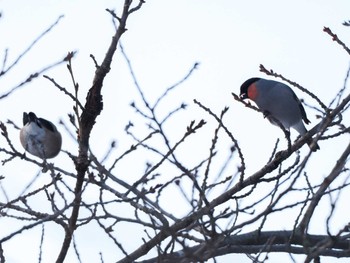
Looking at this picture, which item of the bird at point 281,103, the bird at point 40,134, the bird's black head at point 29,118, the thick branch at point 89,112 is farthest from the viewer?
the bird's black head at point 29,118

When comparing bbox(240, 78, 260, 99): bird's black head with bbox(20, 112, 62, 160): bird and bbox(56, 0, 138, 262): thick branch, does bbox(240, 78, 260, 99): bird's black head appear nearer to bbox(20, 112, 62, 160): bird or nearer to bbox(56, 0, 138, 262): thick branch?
bbox(20, 112, 62, 160): bird

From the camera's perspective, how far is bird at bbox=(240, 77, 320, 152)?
857 centimetres

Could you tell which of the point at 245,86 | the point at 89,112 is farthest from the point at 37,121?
the point at 89,112

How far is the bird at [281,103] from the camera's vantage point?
857cm

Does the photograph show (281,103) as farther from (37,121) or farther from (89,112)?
(89,112)

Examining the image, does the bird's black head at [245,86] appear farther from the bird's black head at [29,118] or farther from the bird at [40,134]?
the bird's black head at [29,118]

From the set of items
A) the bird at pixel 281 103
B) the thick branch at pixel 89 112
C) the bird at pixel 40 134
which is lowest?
the thick branch at pixel 89 112

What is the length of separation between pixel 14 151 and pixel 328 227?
2.71 metres

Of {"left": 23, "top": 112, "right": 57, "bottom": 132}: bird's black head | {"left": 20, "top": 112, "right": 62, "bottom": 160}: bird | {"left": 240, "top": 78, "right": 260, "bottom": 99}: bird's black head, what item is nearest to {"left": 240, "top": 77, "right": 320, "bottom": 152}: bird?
{"left": 240, "top": 78, "right": 260, "bottom": 99}: bird's black head

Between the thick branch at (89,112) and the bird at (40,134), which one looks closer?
the thick branch at (89,112)

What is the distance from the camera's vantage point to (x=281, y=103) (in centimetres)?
863

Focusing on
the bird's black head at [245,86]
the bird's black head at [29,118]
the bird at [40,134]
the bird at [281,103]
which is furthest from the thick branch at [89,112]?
the bird's black head at [29,118]

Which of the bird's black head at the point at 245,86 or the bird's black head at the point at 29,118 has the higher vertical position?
the bird's black head at the point at 29,118

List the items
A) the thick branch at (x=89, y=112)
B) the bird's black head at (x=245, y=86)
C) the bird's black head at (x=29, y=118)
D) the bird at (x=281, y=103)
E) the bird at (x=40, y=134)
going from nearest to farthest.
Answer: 1. the thick branch at (x=89, y=112)
2. the bird at (x=281, y=103)
3. the bird's black head at (x=245, y=86)
4. the bird at (x=40, y=134)
5. the bird's black head at (x=29, y=118)
